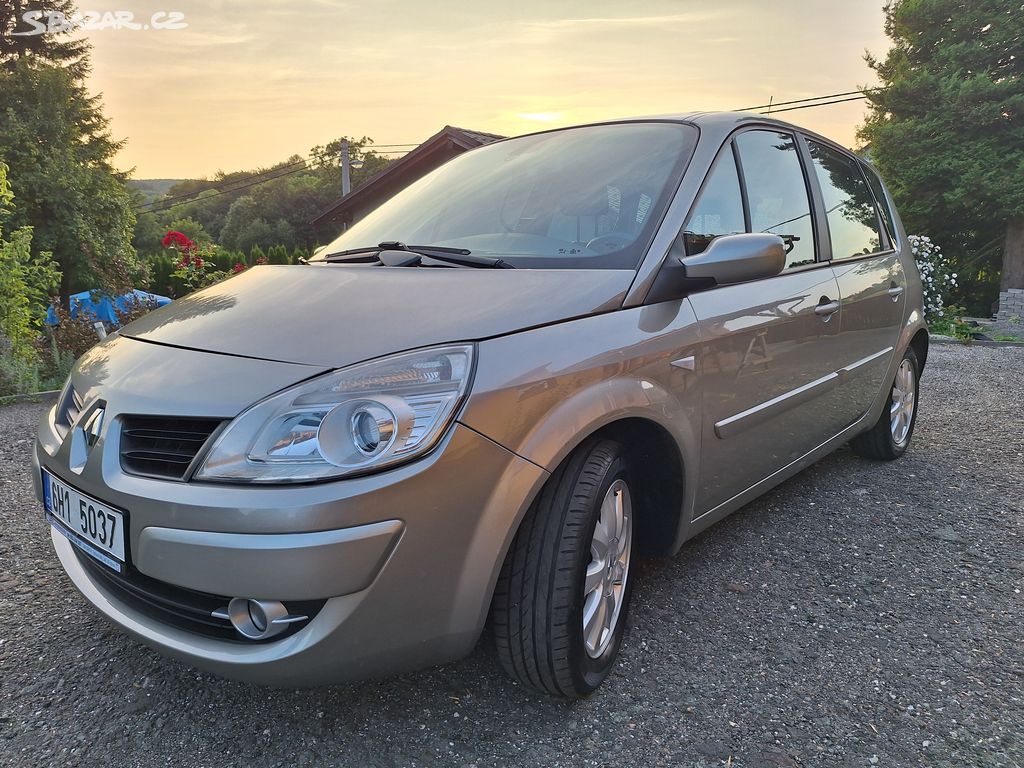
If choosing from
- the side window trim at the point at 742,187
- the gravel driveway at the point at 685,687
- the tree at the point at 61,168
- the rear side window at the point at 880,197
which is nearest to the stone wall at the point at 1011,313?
the rear side window at the point at 880,197

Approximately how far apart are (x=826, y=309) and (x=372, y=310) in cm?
183

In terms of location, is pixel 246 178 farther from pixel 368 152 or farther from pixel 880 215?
pixel 880 215

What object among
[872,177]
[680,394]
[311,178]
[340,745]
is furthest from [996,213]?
[311,178]

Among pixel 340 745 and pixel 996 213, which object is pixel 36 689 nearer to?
pixel 340 745

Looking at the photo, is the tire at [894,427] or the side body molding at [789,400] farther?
the tire at [894,427]

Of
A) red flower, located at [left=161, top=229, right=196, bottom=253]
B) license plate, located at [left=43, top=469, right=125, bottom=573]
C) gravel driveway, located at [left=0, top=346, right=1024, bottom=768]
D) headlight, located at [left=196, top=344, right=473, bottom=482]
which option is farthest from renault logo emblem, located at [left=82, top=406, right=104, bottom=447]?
red flower, located at [left=161, top=229, right=196, bottom=253]

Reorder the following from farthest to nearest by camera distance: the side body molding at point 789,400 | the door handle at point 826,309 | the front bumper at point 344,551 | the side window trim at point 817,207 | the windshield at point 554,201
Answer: the side window trim at point 817,207 → the door handle at point 826,309 → the side body molding at point 789,400 → the windshield at point 554,201 → the front bumper at point 344,551

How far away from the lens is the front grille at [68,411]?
1.75 m

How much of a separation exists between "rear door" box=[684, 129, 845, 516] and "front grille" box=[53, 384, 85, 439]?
1.66 m

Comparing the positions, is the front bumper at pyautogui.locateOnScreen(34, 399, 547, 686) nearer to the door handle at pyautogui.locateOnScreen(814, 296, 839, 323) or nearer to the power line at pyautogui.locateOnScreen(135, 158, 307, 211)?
Result: the door handle at pyautogui.locateOnScreen(814, 296, 839, 323)

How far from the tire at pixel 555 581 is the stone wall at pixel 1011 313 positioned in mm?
15034

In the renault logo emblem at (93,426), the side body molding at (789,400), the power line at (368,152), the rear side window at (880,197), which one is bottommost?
the side body molding at (789,400)

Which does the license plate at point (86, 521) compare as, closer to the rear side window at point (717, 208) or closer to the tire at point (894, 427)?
the rear side window at point (717, 208)

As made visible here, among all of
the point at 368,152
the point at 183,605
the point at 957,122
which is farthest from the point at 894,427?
the point at 368,152
